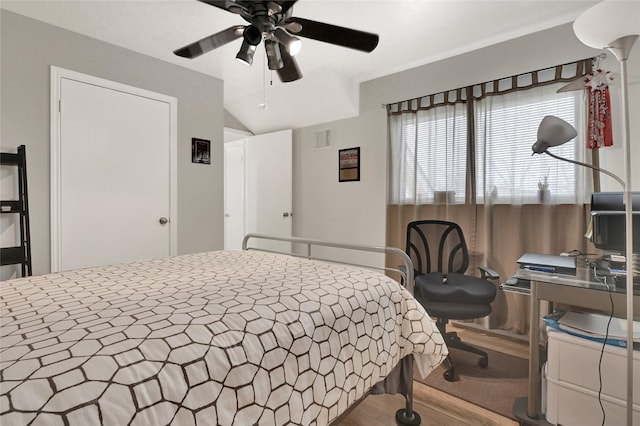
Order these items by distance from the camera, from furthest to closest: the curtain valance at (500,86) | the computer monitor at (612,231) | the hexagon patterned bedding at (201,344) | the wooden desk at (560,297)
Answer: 1. the curtain valance at (500,86)
2. the computer monitor at (612,231)
3. the wooden desk at (560,297)
4. the hexagon patterned bedding at (201,344)

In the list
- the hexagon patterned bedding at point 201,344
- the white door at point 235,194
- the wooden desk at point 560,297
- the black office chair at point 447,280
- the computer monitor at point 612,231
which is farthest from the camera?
the white door at point 235,194

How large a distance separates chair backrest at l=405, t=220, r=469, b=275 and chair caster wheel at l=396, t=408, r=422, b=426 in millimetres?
1100

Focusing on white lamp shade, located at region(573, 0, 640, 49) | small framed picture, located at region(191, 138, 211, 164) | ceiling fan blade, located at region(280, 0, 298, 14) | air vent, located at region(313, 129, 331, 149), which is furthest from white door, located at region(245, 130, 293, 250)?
white lamp shade, located at region(573, 0, 640, 49)

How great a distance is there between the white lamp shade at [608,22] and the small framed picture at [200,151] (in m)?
3.05

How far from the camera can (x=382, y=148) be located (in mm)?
3363

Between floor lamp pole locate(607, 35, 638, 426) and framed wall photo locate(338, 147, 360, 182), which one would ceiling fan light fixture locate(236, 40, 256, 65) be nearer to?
floor lamp pole locate(607, 35, 638, 426)

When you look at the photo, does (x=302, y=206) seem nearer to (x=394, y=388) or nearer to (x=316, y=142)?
(x=316, y=142)

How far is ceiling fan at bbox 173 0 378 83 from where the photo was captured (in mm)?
1479

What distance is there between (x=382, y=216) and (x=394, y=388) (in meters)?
2.10

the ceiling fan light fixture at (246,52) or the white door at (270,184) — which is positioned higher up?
the ceiling fan light fixture at (246,52)

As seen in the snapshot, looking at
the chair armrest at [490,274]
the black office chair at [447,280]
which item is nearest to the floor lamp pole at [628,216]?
the black office chair at [447,280]

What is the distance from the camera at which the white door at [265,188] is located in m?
4.10

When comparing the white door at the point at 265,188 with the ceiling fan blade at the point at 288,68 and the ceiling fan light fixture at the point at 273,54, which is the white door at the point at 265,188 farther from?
the ceiling fan light fixture at the point at 273,54

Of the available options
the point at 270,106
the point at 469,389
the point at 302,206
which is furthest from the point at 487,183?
the point at 270,106
